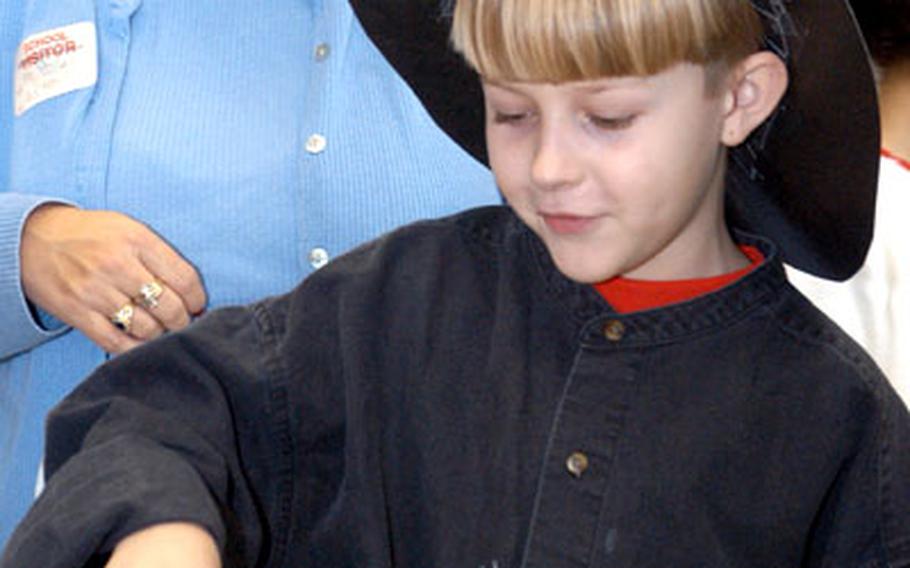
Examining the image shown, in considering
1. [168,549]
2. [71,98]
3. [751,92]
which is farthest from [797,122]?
[71,98]

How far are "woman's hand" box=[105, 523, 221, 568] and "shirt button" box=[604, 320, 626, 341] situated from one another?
0.40 meters

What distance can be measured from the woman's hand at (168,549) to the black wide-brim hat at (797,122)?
52cm

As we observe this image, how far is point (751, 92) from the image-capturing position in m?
1.21

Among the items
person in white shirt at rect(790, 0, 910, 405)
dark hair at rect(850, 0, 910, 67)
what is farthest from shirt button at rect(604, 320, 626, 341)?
dark hair at rect(850, 0, 910, 67)

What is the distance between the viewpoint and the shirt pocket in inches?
60.1

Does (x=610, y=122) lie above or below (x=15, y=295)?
above

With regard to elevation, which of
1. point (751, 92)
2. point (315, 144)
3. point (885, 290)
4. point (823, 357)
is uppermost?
point (751, 92)

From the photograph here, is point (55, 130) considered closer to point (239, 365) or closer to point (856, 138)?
point (239, 365)

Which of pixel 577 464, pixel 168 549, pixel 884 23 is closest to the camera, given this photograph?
pixel 168 549

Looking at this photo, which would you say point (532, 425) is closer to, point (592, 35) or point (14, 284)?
point (592, 35)

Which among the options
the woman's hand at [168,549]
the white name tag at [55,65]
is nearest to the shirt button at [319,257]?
the white name tag at [55,65]

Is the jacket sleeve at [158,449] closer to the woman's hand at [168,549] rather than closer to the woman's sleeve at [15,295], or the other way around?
the woman's hand at [168,549]

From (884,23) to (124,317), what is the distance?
114 centimetres

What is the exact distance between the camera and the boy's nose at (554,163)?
43.5 inches
